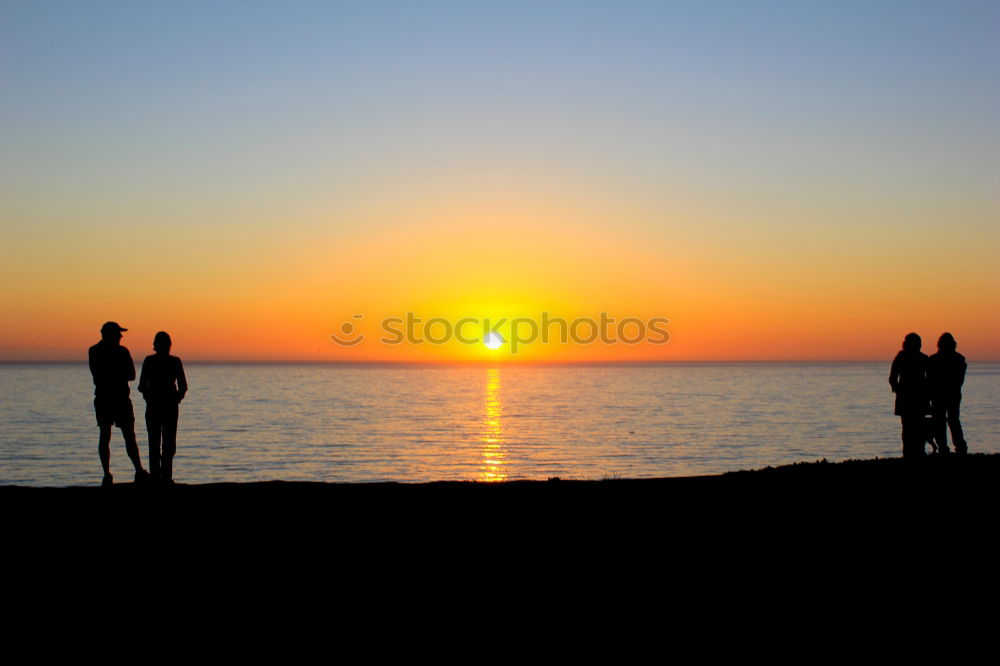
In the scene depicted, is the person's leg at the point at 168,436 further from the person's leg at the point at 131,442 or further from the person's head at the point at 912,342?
the person's head at the point at 912,342

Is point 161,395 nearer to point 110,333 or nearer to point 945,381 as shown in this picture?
point 110,333

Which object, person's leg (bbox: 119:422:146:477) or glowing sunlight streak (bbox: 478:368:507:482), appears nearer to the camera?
person's leg (bbox: 119:422:146:477)

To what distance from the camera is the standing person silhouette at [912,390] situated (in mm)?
14520

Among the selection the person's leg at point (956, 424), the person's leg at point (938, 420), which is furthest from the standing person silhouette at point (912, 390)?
the person's leg at point (956, 424)

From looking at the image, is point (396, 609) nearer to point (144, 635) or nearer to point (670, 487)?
point (144, 635)

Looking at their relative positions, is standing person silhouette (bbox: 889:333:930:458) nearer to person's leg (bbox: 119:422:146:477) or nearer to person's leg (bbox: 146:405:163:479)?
person's leg (bbox: 146:405:163:479)

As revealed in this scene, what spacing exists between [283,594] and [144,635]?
3.77 feet

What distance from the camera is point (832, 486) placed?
11.5m

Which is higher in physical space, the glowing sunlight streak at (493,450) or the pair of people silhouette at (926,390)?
the pair of people silhouette at (926,390)

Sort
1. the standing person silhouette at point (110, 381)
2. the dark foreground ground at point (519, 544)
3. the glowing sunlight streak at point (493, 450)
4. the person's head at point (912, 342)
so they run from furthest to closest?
the glowing sunlight streak at point (493, 450), the person's head at point (912, 342), the standing person silhouette at point (110, 381), the dark foreground ground at point (519, 544)

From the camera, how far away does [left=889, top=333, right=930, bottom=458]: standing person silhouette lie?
14.5 m

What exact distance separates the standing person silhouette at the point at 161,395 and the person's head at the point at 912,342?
36.3 ft

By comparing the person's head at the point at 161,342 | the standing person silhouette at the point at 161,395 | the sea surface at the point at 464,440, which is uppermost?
the person's head at the point at 161,342

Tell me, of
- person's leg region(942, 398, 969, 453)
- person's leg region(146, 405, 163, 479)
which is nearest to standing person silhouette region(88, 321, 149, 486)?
person's leg region(146, 405, 163, 479)
